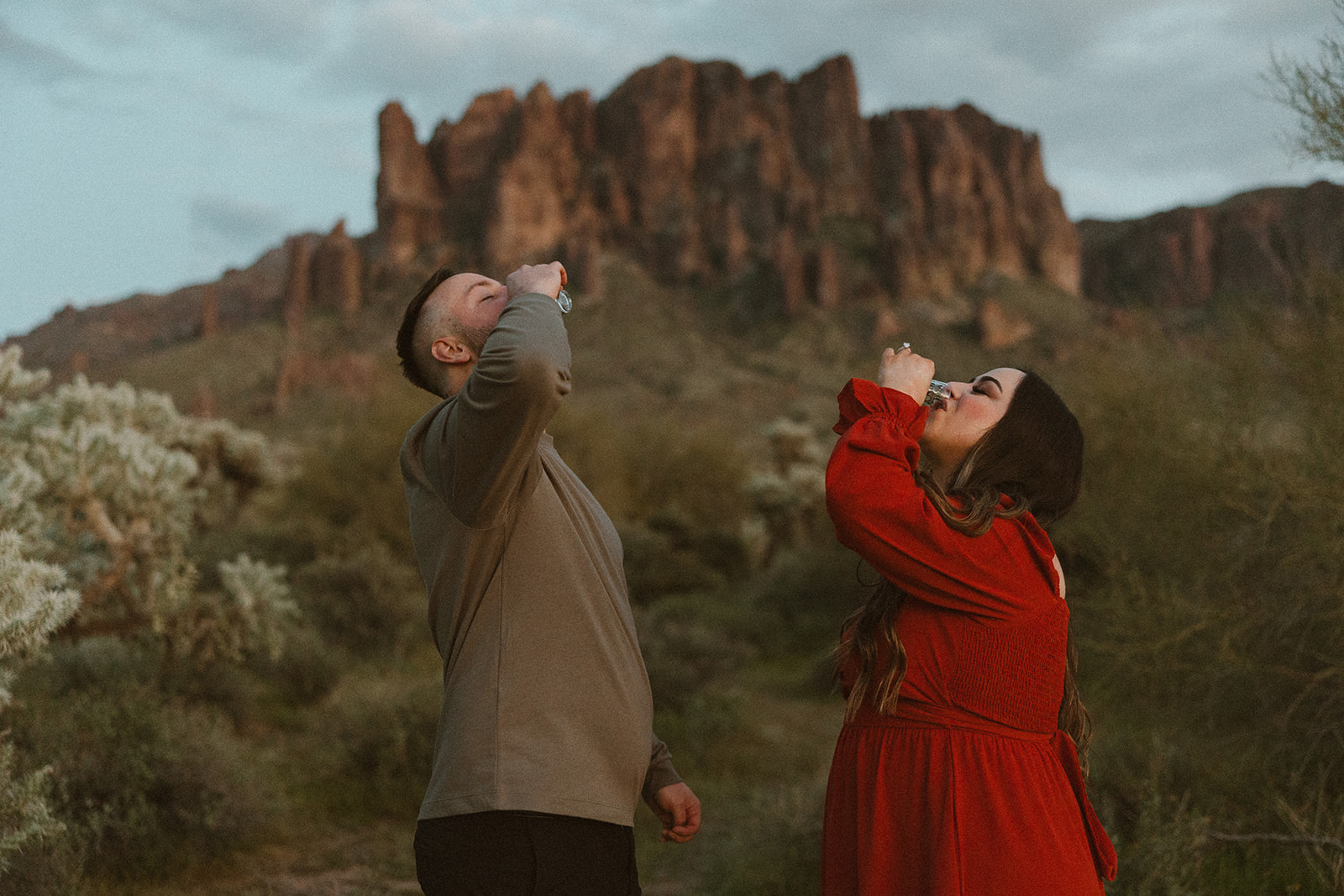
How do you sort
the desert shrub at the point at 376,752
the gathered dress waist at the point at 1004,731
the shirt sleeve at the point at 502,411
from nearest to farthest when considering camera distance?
the shirt sleeve at the point at 502,411
the gathered dress waist at the point at 1004,731
the desert shrub at the point at 376,752

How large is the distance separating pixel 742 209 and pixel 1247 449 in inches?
3499

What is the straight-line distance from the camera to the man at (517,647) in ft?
5.95

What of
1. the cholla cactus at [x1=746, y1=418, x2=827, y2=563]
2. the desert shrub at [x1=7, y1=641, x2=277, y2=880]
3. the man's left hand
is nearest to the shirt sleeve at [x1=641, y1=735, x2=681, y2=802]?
the man's left hand

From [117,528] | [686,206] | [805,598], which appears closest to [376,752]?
[117,528]

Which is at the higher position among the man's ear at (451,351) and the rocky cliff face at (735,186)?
the rocky cliff face at (735,186)

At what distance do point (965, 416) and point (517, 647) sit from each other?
1.05 m

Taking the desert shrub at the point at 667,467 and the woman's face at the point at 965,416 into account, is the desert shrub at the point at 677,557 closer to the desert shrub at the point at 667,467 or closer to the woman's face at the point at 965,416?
the desert shrub at the point at 667,467

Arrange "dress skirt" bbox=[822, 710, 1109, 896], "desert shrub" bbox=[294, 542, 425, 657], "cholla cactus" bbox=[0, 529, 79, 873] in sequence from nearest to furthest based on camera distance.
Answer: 1. "dress skirt" bbox=[822, 710, 1109, 896]
2. "cholla cactus" bbox=[0, 529, 79, 873]
3. "desert shrub" bbox=[294, 542, 425, 657]

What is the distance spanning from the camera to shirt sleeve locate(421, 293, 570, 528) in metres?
1.70

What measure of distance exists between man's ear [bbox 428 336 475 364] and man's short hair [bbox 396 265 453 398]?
0.34ft

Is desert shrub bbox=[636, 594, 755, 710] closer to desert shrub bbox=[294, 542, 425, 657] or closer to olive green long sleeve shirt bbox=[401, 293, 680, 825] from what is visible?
desert shrub bbox=[294, 542, 425, 657]

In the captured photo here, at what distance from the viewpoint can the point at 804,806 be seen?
5.31 m

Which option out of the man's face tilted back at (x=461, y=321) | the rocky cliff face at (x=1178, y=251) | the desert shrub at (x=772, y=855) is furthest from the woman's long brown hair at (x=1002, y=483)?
the rocky cliff face at (x=1178, y=251)

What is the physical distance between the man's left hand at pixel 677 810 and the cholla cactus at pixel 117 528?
367 centimetres
